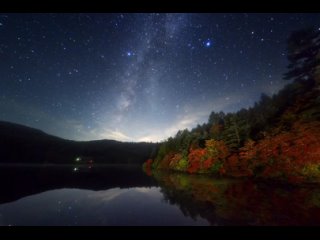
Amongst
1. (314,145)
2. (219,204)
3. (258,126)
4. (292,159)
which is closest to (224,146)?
(258,126)

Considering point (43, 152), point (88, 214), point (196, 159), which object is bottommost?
point (88, 214)

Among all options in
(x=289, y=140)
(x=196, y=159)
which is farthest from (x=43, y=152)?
(x=289, y=140)

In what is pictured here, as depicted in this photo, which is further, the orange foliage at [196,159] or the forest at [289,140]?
the orange foliage at [196,159]

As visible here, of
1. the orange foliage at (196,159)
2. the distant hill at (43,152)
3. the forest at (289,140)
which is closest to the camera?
the forest at (289,140)

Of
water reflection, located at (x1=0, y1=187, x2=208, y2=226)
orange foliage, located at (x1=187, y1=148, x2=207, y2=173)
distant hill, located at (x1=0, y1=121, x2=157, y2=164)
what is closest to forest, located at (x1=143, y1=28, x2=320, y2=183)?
orange foliage, located at (x1=187, y1=148, x2=207, y2=173)

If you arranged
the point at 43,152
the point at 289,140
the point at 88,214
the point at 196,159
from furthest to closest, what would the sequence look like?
the point at 43,152
the point at 196,159
the point at 289,140
the point at 88,214

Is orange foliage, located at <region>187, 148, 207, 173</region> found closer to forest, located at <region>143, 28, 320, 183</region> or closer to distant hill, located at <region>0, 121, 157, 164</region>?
forest, located at <region>143, 28, 320, 183</region>

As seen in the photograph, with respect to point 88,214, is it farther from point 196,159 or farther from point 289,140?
point 196,159

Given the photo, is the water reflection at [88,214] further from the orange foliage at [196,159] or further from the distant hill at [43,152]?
the distant hill at [43,152]

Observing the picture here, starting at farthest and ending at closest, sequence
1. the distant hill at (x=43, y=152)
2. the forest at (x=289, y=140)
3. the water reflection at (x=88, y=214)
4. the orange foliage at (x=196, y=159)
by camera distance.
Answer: the distant hill at (x=43, y=152) → the orange foliage at (x=196, y=159) → the forest at (x=289, y=140) → the water reflection at (x=88, y=214)

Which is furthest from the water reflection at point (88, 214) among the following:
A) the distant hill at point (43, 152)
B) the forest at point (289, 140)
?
the distant hill at point (43, 152)

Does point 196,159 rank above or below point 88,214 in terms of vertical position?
above

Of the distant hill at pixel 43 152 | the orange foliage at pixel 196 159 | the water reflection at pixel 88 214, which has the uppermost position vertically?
the distant hill at pixel 43 152
